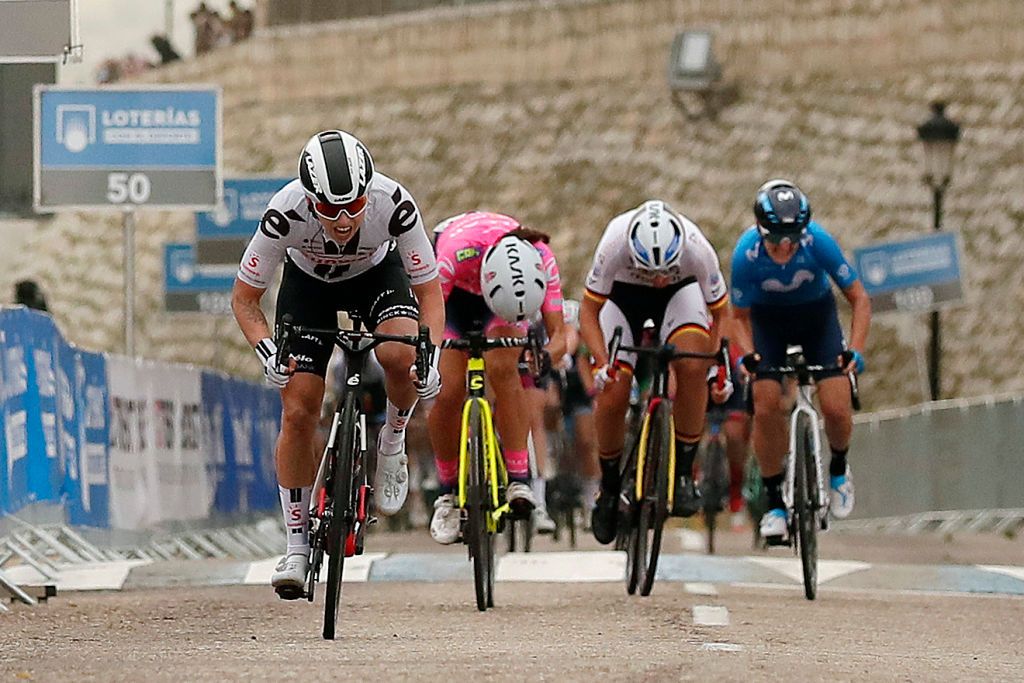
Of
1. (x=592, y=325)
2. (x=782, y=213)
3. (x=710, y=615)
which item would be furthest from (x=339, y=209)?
(x=782, y=213)

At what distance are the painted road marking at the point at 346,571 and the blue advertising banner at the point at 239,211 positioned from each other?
14159mm

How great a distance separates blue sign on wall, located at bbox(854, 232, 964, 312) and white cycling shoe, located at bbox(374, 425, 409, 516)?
1881cm

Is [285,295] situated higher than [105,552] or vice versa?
[285,295]

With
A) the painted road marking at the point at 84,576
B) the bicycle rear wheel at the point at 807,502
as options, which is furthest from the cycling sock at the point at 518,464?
the painted road marking at the point at 84,576

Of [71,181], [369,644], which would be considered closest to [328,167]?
[369,644]

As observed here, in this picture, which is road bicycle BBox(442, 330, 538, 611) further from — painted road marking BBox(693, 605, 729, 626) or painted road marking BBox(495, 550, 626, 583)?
painted road marking BBox(495, 550, 626, 583)

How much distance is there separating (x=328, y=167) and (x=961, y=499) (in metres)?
15.4

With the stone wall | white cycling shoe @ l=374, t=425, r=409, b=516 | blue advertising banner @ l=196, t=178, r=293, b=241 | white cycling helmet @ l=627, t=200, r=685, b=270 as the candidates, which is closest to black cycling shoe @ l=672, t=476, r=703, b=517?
white cycling helmet @ l=627, t=200, r=685, b=270

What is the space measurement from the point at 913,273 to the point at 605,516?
16689 mm

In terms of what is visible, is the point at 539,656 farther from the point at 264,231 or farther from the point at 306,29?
the point at 306,29

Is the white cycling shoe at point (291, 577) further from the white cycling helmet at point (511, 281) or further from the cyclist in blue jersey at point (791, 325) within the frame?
the cyclist in blue jersey at point (791, 325)

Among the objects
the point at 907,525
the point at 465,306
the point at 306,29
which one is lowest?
the point at 907,525

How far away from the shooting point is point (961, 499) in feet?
79.2

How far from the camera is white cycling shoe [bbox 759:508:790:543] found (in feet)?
43.5
